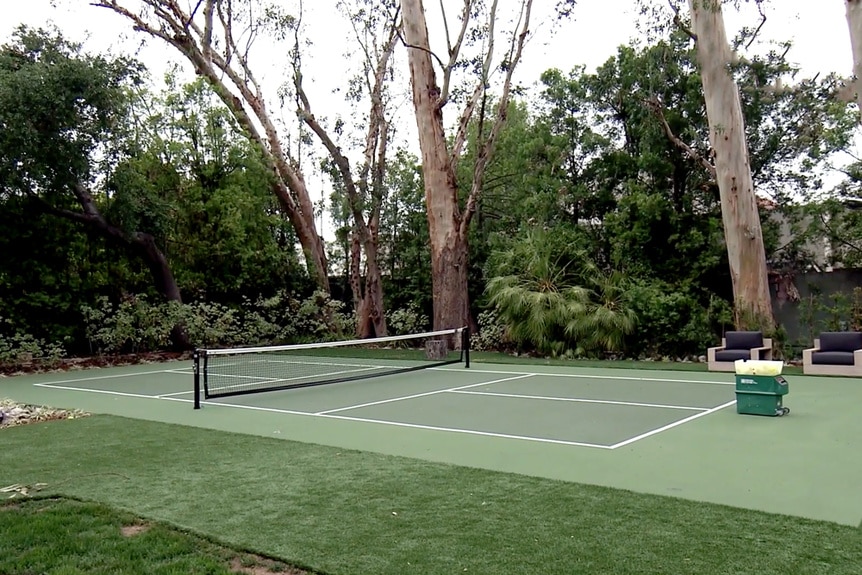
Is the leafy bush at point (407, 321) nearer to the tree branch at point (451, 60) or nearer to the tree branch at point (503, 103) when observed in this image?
the tree branch at point (503, 103)

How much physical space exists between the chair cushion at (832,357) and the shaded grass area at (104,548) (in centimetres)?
1014

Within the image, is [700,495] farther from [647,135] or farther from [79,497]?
[647,135]

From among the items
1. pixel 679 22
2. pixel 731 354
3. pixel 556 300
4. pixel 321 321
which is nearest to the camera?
pixel 731 354

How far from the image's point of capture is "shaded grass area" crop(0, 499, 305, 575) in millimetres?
3521

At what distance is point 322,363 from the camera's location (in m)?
15.2

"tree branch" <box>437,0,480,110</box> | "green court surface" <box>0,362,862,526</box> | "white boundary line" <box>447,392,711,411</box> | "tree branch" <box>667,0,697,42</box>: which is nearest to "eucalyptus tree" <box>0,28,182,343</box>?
"green court surface" <box>0,362,862,526</box>

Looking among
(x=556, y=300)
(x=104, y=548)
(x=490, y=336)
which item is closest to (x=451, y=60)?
(x=556, y=300)

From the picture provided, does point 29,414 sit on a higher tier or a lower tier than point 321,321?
lower

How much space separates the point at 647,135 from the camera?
15680mm

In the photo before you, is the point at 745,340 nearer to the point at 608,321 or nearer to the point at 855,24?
the point at 608,321

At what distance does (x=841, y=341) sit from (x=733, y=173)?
14.1 feet

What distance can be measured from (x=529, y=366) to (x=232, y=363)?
638cm

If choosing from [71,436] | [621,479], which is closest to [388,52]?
[71,436]

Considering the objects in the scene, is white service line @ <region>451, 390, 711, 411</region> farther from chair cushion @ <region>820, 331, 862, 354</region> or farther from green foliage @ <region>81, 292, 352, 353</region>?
green foliage @ <region>81, 292, 352, 353</region>
